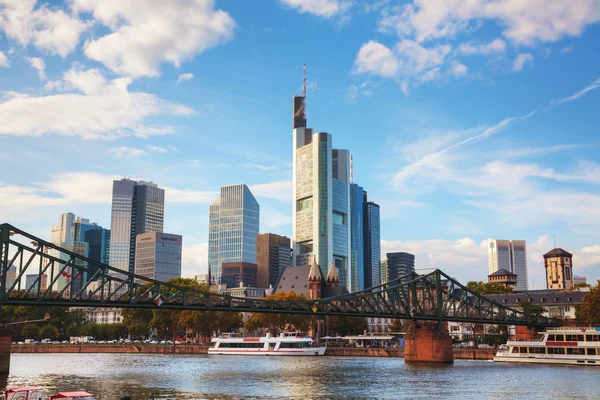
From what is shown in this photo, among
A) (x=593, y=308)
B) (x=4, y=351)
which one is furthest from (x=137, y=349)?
(x=593, y=308)

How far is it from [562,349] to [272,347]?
2852 inches

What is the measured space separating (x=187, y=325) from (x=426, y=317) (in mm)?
80329

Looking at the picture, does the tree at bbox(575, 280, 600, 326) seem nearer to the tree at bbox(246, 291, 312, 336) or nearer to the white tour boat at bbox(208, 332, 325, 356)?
the white tour boat at bbox(208, 332, 325, 356)

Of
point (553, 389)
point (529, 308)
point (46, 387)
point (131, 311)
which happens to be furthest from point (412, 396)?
point (131, 311)

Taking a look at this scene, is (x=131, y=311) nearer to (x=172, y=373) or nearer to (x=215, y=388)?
(x=172, y=373)

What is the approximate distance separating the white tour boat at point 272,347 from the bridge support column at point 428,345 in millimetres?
43865

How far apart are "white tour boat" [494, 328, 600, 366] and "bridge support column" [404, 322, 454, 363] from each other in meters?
11.3

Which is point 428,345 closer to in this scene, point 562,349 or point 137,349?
point 562,349

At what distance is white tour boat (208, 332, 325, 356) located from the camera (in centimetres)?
16050

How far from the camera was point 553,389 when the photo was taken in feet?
224

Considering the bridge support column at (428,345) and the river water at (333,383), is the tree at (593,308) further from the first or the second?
the river water at (333,383)

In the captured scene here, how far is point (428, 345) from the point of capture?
117938mm

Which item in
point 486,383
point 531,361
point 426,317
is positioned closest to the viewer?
point 486,383

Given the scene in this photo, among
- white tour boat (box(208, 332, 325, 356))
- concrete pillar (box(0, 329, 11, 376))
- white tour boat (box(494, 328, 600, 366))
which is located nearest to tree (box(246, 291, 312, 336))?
white tour boat (box(208, 332, 325, 356))
